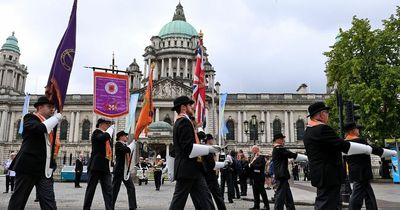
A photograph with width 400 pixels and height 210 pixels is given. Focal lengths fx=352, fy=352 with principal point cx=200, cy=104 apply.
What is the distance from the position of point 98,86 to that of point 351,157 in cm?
977

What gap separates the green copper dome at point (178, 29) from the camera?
7438 cm

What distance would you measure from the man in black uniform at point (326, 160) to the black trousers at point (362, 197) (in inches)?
82.5

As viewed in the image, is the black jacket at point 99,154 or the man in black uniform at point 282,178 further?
the man in black uniform at point 282,178

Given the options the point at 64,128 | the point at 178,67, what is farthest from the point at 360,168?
the point at 178,67

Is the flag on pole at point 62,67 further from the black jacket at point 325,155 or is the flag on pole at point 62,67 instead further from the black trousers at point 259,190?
the black trousers at point 259,190

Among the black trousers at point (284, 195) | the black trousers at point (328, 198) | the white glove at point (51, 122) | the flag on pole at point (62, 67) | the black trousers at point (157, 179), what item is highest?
the flag on pole at point (62, 67)

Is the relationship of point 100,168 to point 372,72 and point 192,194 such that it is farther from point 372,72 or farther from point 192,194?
point 372,72

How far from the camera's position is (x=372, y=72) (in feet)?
88.8

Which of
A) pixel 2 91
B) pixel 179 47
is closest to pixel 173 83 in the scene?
pixel 179 47

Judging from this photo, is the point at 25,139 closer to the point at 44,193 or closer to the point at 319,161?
the point at 44,193

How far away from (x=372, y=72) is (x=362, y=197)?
22.9m

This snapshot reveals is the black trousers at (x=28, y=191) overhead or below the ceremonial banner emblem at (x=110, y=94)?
below

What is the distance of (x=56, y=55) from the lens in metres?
6.89

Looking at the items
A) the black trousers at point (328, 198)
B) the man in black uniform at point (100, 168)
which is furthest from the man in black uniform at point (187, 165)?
the man in black uniform at point (100, 168)
